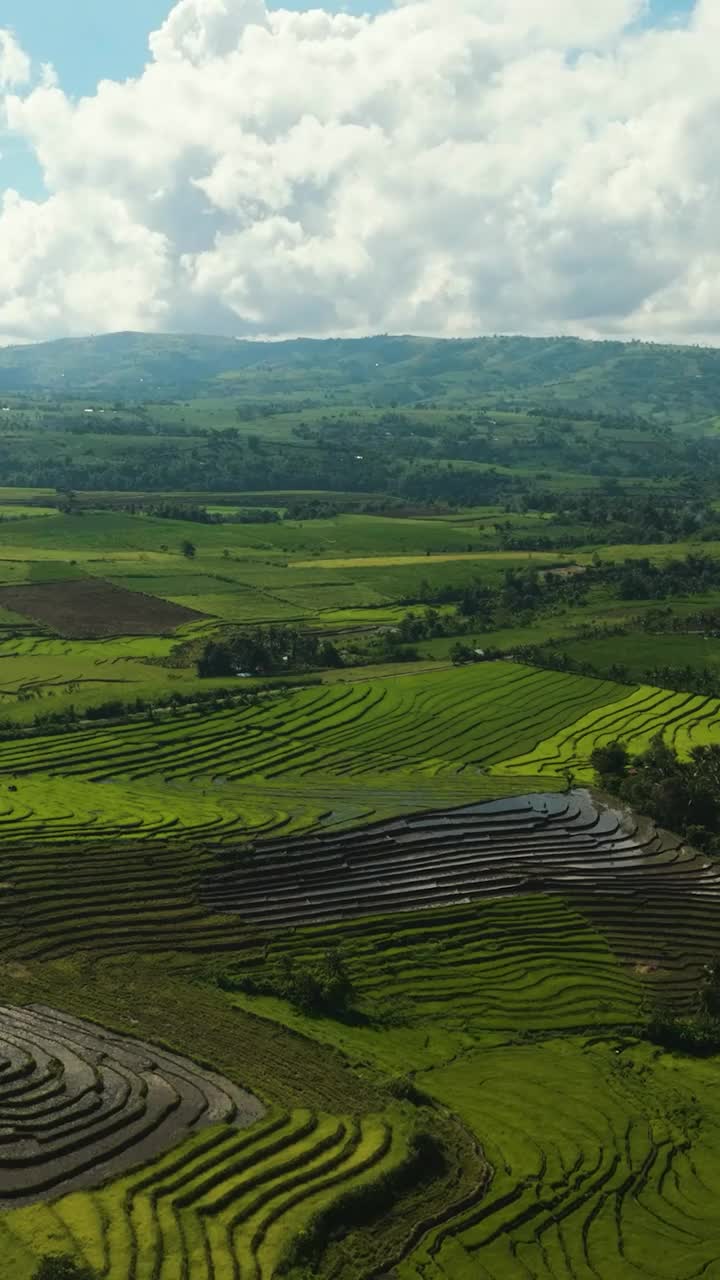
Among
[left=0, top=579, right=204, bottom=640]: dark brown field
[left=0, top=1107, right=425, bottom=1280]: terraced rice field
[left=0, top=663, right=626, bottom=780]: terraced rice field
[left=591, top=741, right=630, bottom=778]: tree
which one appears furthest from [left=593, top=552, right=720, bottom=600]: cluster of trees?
[left=0, top=1107, right=425, bottom=1280]: terraced rice field

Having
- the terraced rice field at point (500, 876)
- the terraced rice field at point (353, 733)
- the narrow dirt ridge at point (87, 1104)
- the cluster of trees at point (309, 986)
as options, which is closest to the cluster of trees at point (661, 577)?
the terraced rice field at point (353, 733)

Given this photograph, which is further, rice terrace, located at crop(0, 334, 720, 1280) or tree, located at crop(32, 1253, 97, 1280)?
rice terrace, located at crop(0, 334, 720, 1280)

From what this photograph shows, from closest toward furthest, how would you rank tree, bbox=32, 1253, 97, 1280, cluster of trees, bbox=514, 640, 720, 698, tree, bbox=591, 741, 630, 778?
tree, bbox=32, 1253, 97, 1280 → tree, bbox=591, 741, 630, 778 → cluster of trees, bbox=514, 640, 720, 698

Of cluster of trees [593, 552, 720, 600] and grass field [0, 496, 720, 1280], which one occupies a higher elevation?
cluster of trees [593, 552, 720, 600]

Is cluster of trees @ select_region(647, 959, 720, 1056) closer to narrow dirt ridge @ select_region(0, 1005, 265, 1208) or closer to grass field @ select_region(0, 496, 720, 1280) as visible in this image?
grass field @ select_region(0, 496, 720, 1280)

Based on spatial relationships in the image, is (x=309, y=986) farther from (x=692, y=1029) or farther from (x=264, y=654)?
(x=264, y=654)

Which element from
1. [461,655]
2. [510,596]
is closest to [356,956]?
[461,655]
